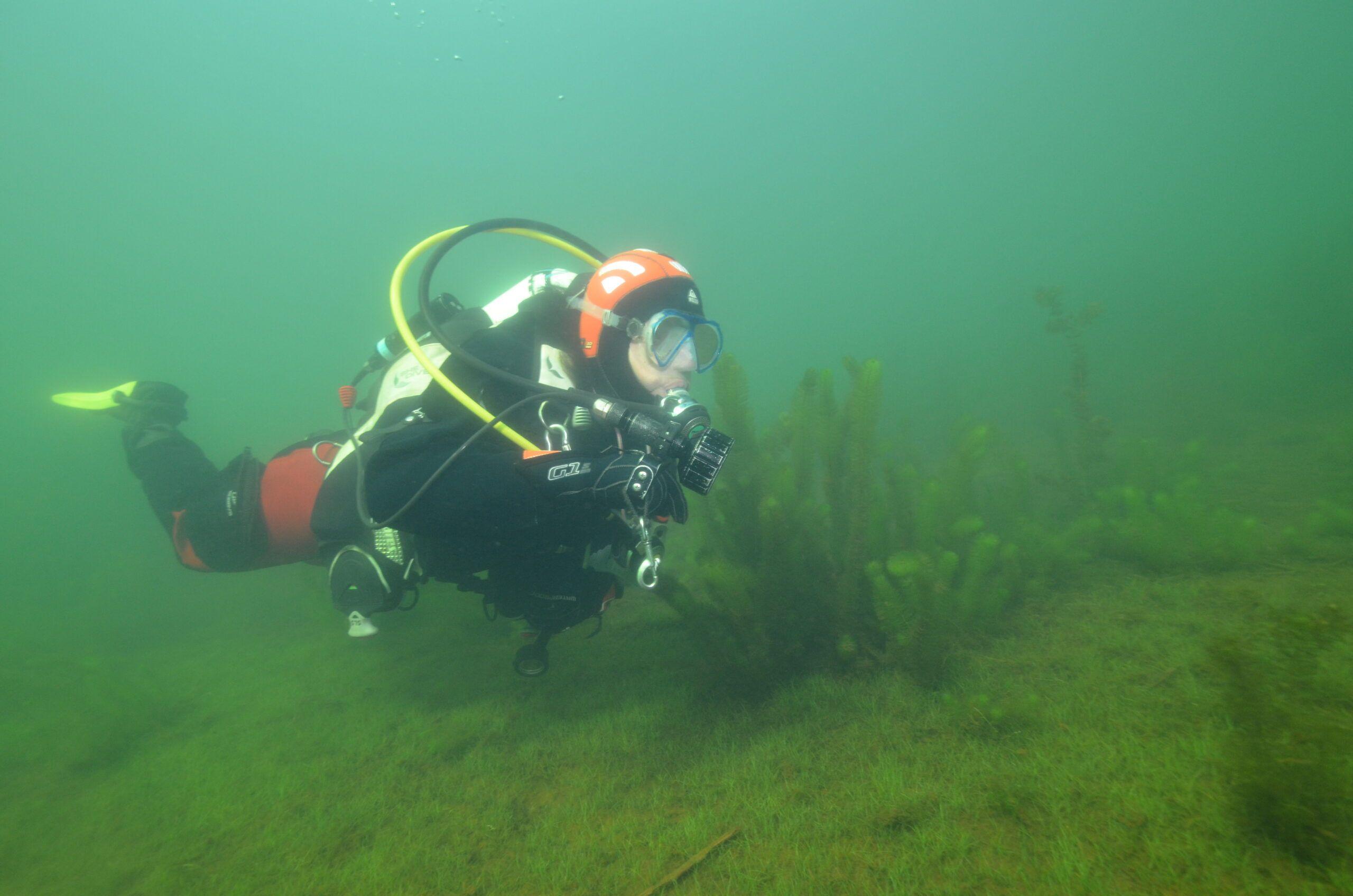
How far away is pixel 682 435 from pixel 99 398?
5.72 meters

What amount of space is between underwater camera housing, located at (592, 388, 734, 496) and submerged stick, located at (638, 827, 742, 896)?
1.31 meters

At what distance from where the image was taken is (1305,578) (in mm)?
3135

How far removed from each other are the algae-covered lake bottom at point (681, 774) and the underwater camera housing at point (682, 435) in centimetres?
137

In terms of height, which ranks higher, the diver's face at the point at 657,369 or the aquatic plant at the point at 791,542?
the diver's face at the point at 657,369

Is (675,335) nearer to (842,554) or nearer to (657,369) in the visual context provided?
(657,369)

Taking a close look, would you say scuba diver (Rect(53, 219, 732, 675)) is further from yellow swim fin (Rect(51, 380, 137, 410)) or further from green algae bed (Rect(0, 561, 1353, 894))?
yellow swim fin (Rect(51, 380, 137, 410))

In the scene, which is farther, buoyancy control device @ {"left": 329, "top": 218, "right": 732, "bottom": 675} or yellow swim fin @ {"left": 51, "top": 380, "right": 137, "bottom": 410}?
yellow swim fin @ {"left": 51, "top": 380, "right": 137, "bottom": 410}

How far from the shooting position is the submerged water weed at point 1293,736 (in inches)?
55.9

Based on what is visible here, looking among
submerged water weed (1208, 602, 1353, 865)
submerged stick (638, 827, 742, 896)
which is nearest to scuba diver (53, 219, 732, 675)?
submerged stick (638, 827, 742, 896)

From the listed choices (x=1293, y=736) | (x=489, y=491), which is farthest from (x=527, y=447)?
(x=1293, y=736)

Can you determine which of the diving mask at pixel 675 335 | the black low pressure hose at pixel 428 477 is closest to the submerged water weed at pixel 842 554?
the diving mask at pixel 675 335

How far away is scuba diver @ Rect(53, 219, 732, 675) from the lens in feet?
7.37

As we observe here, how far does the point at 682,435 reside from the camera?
7.17 ft

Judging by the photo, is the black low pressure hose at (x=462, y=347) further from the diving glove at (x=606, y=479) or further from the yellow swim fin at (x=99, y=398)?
the yellow swim fin at (x=99, y=398)
